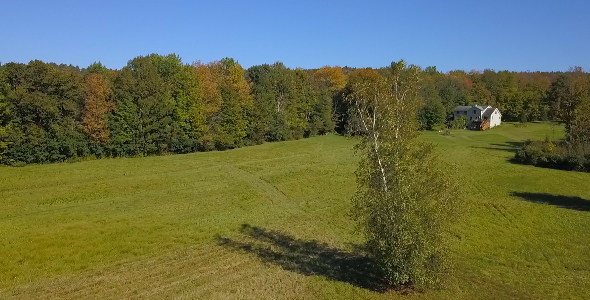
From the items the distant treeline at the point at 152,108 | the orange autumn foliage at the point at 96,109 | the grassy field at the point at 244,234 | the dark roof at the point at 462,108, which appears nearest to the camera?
the grassy field at the point at 244,234

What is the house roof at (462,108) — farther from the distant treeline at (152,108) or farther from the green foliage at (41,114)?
the green foliage at (41,114)

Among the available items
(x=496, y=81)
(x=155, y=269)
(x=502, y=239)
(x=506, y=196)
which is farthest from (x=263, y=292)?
(x=496, y=81)

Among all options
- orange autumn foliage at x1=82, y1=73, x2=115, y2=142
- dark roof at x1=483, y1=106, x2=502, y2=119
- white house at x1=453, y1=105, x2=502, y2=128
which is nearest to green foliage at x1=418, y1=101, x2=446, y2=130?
white house at x1=453, y1=105, x2=502, y2=128

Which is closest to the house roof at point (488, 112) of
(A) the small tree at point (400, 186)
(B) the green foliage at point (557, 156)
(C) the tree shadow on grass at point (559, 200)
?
(B) the green foliage at point (557, 156)

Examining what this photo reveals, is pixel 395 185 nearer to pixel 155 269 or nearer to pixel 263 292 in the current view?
pixel 263 292

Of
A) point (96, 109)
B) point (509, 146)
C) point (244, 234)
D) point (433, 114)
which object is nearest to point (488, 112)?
point (433, 114)

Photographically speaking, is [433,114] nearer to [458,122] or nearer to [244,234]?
[458,122]
